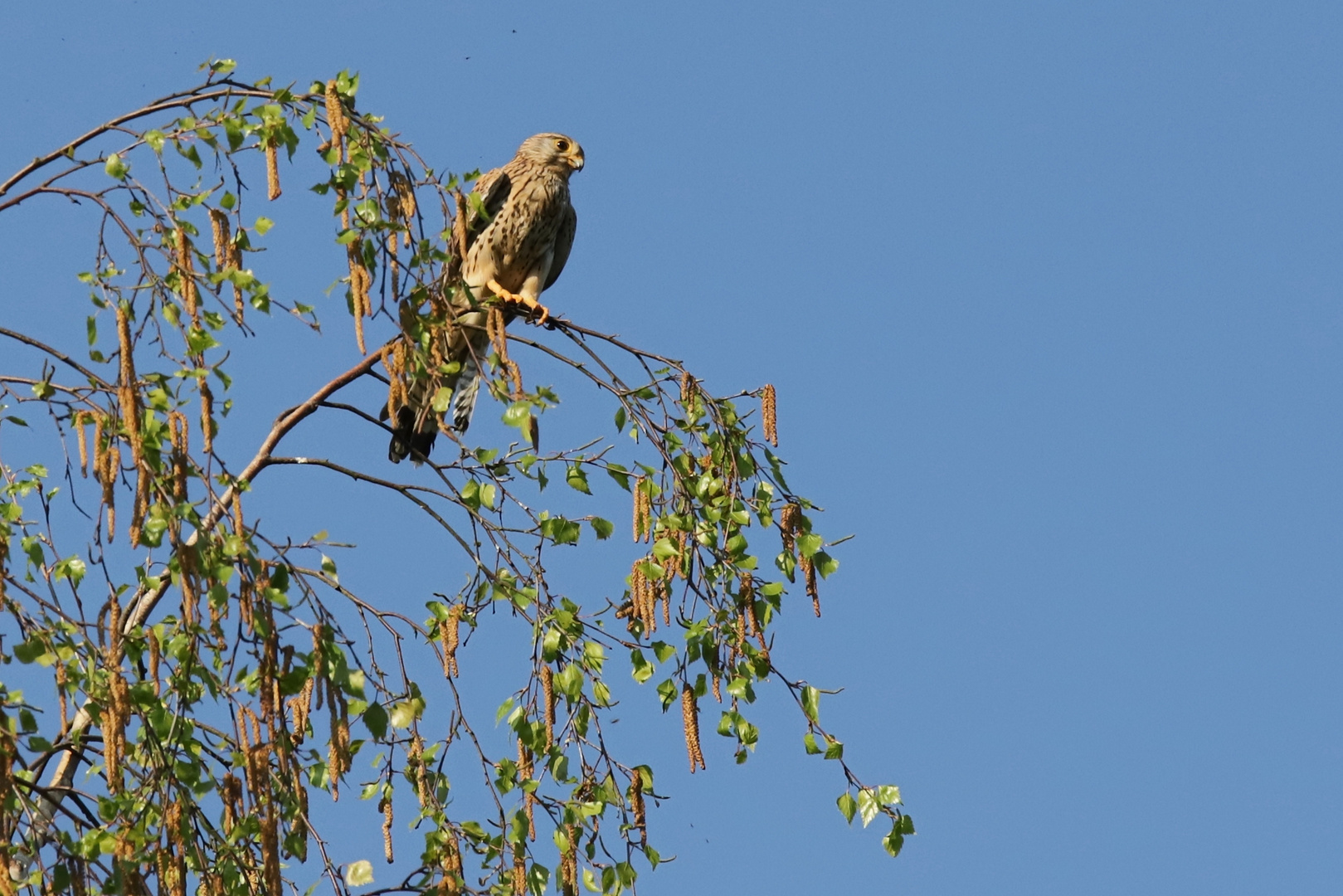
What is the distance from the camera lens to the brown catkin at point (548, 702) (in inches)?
130

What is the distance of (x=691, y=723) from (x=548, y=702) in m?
0.29

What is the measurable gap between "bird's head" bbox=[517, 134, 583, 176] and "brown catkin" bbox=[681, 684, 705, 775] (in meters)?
3.49

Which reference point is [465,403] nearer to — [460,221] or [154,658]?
[460,221]

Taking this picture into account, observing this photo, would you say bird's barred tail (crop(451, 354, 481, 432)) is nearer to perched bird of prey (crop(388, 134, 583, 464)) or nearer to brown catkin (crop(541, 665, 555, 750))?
perched bird of prey (crop(388, 134, 583, 464))

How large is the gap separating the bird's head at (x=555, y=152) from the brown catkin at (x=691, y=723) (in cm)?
349

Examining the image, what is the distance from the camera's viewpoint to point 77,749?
3393 mm

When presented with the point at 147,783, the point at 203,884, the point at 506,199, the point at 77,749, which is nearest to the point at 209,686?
the point at 147,783

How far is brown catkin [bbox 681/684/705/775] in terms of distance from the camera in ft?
10.8

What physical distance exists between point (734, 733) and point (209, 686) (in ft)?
3.70

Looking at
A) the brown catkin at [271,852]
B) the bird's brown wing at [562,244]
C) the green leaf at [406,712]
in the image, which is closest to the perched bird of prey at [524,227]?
the bird's brown wing at [562,244]

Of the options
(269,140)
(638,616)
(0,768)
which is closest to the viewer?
(0,768)

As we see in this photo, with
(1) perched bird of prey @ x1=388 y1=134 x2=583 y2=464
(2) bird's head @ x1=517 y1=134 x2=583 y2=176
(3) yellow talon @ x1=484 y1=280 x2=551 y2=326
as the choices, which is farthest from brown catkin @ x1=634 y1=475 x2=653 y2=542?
(2) bird's head @ x1=517 y1=134 x2=583 y2=176

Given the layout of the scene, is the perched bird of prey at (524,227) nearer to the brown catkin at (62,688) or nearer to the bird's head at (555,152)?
the bird's head at (555,152)

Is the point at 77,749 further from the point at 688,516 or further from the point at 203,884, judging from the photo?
the point at 688,516
